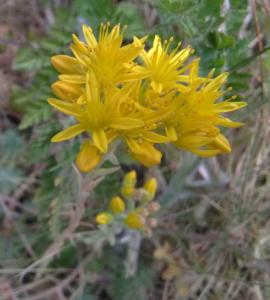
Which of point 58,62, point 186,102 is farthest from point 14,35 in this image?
point 186,102

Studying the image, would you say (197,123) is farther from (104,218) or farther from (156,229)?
(156,229)

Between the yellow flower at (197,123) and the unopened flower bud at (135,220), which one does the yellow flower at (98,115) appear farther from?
the unopened flower bud at (135,220)

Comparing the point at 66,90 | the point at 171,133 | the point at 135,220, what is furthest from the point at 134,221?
the point at 66,90

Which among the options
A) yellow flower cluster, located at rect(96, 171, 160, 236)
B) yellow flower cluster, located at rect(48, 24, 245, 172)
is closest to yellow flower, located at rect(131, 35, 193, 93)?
yellow flower cluster, located at rect(48, 24, 245, 172)

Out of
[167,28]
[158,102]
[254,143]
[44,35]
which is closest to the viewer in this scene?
[158,102]

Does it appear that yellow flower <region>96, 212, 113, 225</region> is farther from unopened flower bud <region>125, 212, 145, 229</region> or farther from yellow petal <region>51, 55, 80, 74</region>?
yellow petal <region>51, 55, 80, 74</region>

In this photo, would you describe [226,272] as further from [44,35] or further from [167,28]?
[44,35]
